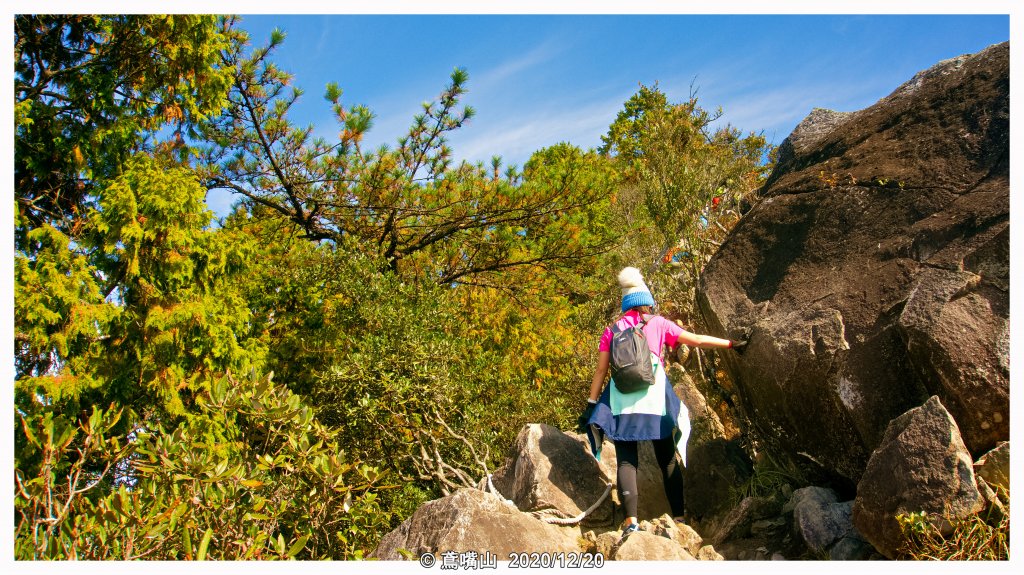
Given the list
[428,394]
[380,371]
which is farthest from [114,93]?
[428,394]

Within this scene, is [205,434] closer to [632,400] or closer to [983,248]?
[632,400]

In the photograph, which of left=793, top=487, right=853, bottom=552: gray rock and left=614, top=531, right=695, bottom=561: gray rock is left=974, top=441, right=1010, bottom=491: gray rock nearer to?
left=793, top=487, right=853, bottom=552: gray rock

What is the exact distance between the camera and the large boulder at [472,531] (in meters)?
3.82

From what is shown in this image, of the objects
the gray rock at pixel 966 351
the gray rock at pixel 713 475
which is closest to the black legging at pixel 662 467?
the gray rock at pixel 713 475

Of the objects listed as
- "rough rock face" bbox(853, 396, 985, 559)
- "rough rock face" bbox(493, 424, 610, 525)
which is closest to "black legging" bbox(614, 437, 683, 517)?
"rough rock face" bbox(493, 424, 610, 525)

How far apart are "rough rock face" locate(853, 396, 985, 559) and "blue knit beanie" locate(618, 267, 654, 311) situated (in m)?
1.74

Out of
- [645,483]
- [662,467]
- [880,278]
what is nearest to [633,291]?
[662,467]

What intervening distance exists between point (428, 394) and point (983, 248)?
405 centimetres

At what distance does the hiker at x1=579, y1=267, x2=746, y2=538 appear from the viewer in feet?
14.5

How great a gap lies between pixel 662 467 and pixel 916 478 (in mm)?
1777

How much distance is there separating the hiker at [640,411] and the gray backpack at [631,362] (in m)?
0.02

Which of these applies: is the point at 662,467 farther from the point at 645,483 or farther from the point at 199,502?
the point at 199,502

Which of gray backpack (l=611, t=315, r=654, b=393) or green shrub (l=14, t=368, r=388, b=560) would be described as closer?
green shrub (l=14, t=368, r=388, b=560)

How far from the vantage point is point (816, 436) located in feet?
14.1
